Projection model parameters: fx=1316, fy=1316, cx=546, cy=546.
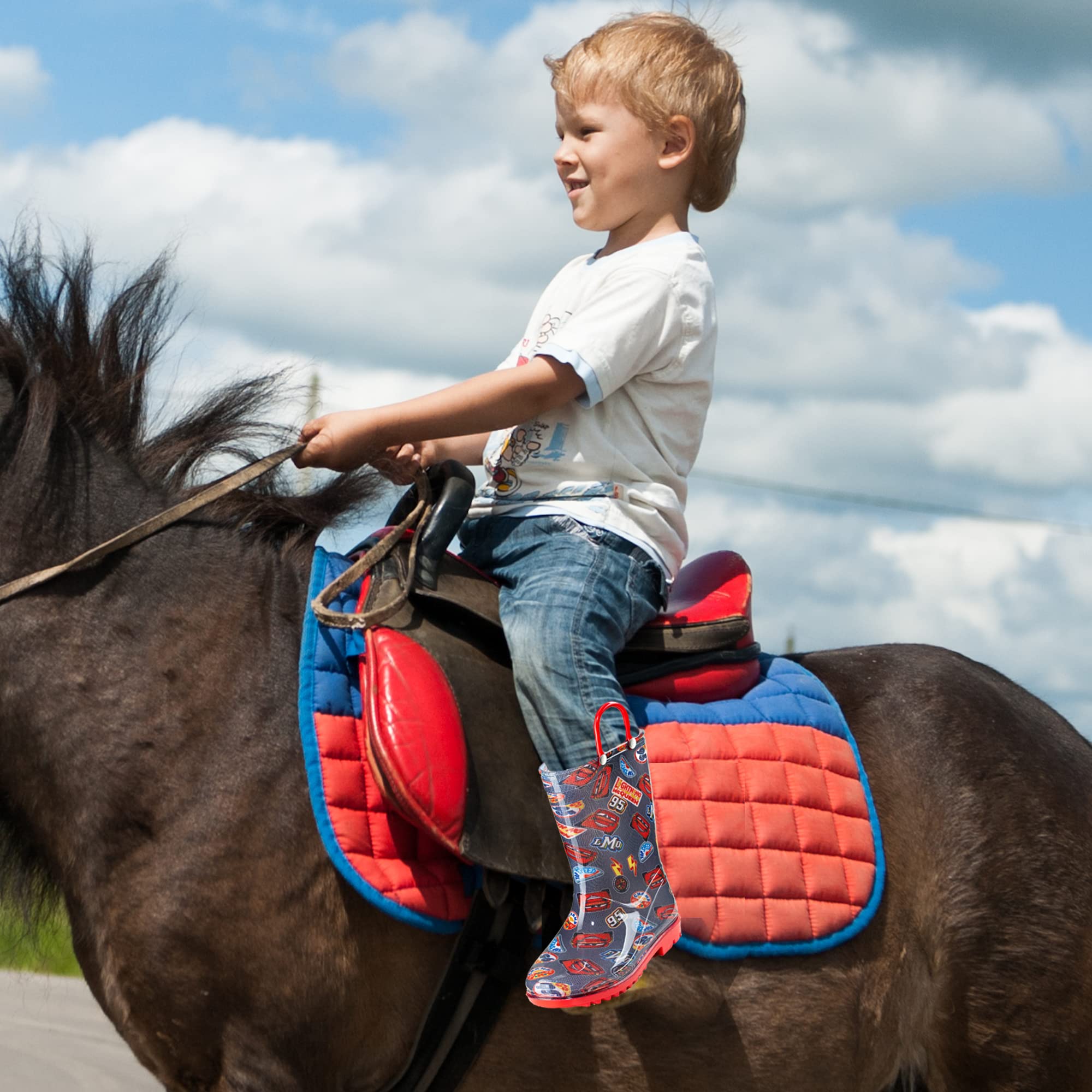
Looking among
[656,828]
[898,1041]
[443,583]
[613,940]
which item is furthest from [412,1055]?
[898,1041]

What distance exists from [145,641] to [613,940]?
3.45 feet

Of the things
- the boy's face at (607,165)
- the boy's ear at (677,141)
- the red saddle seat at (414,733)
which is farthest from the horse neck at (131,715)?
the boy's ear at (677,141)

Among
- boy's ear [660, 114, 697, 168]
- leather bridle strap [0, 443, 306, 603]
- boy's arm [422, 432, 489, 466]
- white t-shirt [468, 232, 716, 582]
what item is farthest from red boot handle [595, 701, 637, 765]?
boy's ear [660, 114, 697, 168]

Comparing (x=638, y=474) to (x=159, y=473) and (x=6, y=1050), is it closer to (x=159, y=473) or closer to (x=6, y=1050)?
(x=159, y=473)

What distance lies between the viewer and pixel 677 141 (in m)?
2.99

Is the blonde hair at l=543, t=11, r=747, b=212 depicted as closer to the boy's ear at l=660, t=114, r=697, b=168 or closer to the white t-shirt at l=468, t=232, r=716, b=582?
the boy's ear at l=660, t=114, r=697, b=168

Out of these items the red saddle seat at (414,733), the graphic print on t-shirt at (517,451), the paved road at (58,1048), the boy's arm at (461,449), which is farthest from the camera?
the paved road at (58,1048)

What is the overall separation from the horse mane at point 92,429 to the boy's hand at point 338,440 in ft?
0.48

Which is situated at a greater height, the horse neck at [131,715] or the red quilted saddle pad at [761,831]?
the horse neck at [131,715]

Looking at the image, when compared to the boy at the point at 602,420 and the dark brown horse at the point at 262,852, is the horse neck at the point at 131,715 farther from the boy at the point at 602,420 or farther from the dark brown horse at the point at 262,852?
the boy at the point at 602,420

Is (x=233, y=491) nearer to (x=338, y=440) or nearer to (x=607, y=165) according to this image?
(x=338, y=440)

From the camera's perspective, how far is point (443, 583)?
8.90 feet

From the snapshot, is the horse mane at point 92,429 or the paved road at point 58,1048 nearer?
the horse mane at point 92,429

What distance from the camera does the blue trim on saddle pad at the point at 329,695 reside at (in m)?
2.40
